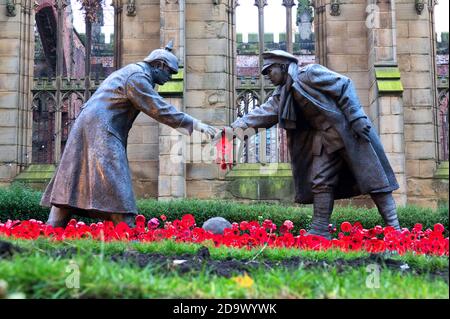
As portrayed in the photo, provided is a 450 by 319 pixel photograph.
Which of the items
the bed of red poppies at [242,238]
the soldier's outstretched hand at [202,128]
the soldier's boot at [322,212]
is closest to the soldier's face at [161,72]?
the soldier's outstretched hand at [202,128]

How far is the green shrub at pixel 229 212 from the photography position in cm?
996

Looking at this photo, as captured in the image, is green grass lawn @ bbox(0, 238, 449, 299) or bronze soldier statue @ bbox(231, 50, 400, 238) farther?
bronze soldier statue @ bbox(231, 50, 400, 238)

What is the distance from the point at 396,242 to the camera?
222 inches

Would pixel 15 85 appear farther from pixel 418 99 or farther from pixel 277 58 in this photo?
pixel 277 58

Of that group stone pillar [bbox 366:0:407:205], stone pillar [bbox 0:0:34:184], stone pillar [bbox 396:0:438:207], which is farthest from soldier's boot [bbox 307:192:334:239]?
stone pillar [bbox 0:0:34:184]

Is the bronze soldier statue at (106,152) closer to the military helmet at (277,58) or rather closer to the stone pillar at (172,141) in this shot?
the military helmet at (277,58)

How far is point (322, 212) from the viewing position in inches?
256

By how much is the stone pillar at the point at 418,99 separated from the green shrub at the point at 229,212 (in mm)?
3681

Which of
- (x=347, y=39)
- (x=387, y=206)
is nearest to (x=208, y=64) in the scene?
(x=347, y=39)

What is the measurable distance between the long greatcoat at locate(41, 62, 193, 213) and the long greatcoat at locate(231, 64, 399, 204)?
114 centimetres

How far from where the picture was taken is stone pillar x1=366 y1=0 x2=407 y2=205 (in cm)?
1301

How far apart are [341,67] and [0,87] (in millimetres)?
8264

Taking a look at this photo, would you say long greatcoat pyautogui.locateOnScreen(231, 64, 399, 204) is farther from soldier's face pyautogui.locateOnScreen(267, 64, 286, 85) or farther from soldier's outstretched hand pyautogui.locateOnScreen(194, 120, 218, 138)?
soldier's outstretched hand pyautogui.locateOnScreen(194, 120, 218, 138)

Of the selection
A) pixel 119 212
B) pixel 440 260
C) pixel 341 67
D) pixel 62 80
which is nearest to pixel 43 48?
pixel 62 80
